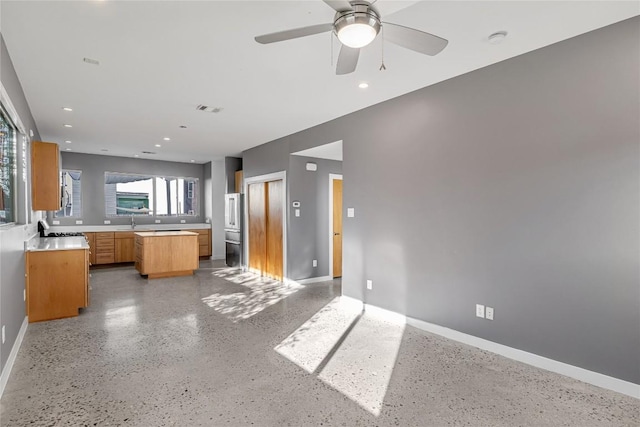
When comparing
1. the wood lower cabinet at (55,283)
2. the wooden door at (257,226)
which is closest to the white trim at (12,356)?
the wood lower cabinet at (55,283)

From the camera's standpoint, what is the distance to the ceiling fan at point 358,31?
1.82 meters

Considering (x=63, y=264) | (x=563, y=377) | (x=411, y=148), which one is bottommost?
(x=563, y=377)

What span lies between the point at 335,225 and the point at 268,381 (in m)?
3.99

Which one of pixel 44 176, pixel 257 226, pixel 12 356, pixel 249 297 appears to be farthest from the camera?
pixel 257 226

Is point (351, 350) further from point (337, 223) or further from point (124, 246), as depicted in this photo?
point (124, 246)

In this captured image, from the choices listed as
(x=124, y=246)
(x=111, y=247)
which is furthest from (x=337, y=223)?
(x=111, y=247)

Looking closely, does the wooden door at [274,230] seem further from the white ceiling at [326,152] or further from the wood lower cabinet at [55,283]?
the wood lower cabinet at [55,283]

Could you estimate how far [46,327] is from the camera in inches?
148

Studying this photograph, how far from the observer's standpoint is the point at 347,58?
227 centimetres

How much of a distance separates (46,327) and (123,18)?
3376mm

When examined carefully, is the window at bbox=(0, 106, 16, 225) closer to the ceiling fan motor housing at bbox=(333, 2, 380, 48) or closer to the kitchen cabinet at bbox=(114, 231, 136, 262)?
the ceiling fan motor housing at bbox=(333, 2, 380, 48)

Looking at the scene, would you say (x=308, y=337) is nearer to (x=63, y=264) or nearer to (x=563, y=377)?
(x=563, y=377)

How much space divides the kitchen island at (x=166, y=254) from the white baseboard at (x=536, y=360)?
434 cm

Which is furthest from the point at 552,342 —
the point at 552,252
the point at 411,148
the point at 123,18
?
the point at 123,18
